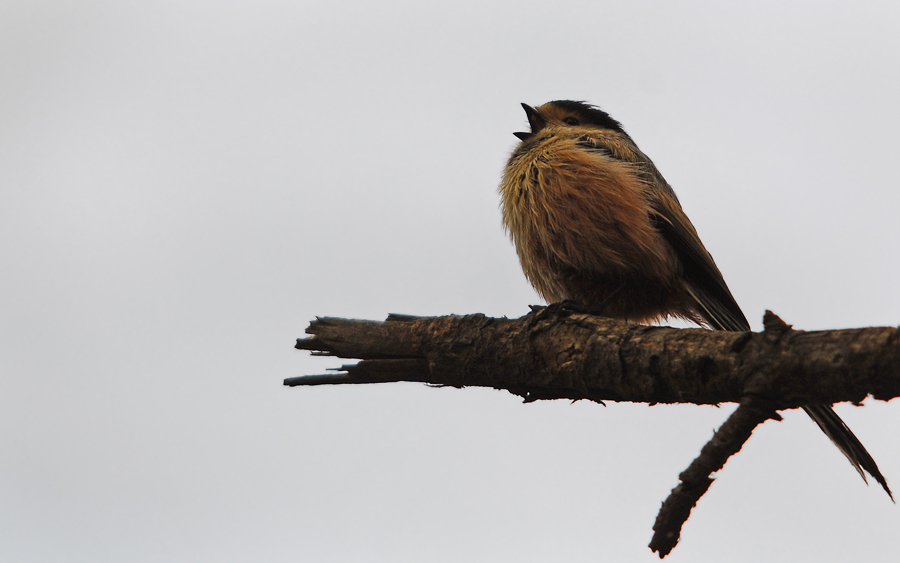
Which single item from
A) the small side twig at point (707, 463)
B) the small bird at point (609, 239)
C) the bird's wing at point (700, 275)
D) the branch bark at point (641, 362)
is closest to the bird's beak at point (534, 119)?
the small bird at point (609, 239)

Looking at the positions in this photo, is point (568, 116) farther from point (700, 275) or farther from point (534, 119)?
point (700, 275)

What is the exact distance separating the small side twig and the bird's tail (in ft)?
2.19

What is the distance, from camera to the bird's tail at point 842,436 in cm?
326

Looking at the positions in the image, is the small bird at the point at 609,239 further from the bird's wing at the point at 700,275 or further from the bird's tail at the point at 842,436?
the bird's tail at the point at 842,436

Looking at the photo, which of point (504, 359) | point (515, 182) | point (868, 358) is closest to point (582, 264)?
point (515, 182)

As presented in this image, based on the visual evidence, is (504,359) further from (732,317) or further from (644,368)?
(732,317)

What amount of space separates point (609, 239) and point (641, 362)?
164 centimetres

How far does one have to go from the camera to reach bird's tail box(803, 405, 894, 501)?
10.7ft

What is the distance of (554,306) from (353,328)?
3.96ft

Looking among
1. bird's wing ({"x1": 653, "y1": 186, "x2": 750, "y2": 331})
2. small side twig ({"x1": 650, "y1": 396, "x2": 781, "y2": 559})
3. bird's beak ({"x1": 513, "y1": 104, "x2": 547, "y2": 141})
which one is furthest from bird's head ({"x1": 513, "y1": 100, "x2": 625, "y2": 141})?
small side twig ({"x1": 650, "y1": 396, "x2": 781, "y2": 559})

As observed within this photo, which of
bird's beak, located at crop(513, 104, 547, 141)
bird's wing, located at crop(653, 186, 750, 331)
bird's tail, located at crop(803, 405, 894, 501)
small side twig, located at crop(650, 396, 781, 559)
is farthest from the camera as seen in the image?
bird's beak, located at crop(513, 104, 547, 141)

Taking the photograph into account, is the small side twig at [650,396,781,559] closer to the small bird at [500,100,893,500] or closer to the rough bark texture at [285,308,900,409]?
the rough bark texture at [285,308,900,409]

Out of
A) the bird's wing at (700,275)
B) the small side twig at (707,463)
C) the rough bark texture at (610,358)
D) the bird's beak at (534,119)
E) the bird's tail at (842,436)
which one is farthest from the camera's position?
the bird's beak at (534,119)

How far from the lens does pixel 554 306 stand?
3984 mm
